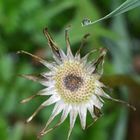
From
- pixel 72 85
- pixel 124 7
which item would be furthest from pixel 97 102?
pixel 124 7

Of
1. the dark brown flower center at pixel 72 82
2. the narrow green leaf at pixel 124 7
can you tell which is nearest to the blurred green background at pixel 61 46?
the dark brown flower center at pixel 72 82

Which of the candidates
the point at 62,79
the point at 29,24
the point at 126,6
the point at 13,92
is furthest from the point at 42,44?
the point at 126,6

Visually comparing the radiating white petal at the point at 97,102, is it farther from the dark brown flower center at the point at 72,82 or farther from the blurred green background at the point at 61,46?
the blurred green background at the point at 61,46

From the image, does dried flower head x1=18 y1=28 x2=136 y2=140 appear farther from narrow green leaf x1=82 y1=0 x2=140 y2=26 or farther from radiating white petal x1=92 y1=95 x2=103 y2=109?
narrow green leaf x1=82 y1=0 x2=140 y2=26

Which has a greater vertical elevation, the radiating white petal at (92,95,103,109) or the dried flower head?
the dried flower head

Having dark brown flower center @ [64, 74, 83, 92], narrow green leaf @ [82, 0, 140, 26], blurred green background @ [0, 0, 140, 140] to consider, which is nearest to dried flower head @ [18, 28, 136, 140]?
dark brown flower center @ [64, 74, 83, 92]

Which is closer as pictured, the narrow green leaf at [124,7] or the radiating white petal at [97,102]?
the narrow green leaf at [124,7]

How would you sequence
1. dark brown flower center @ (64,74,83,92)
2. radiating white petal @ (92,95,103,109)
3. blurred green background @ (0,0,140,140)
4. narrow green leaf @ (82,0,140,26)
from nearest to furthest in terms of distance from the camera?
narrow green leaf @ (82,0,140,26) < radiating white petal @ (92,95,103,109) < dark brown flower center @ (64,74,83,92) < blurred green background @ (0,0,140,140)

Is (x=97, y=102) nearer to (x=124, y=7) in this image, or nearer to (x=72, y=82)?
(x=72, y=82)
